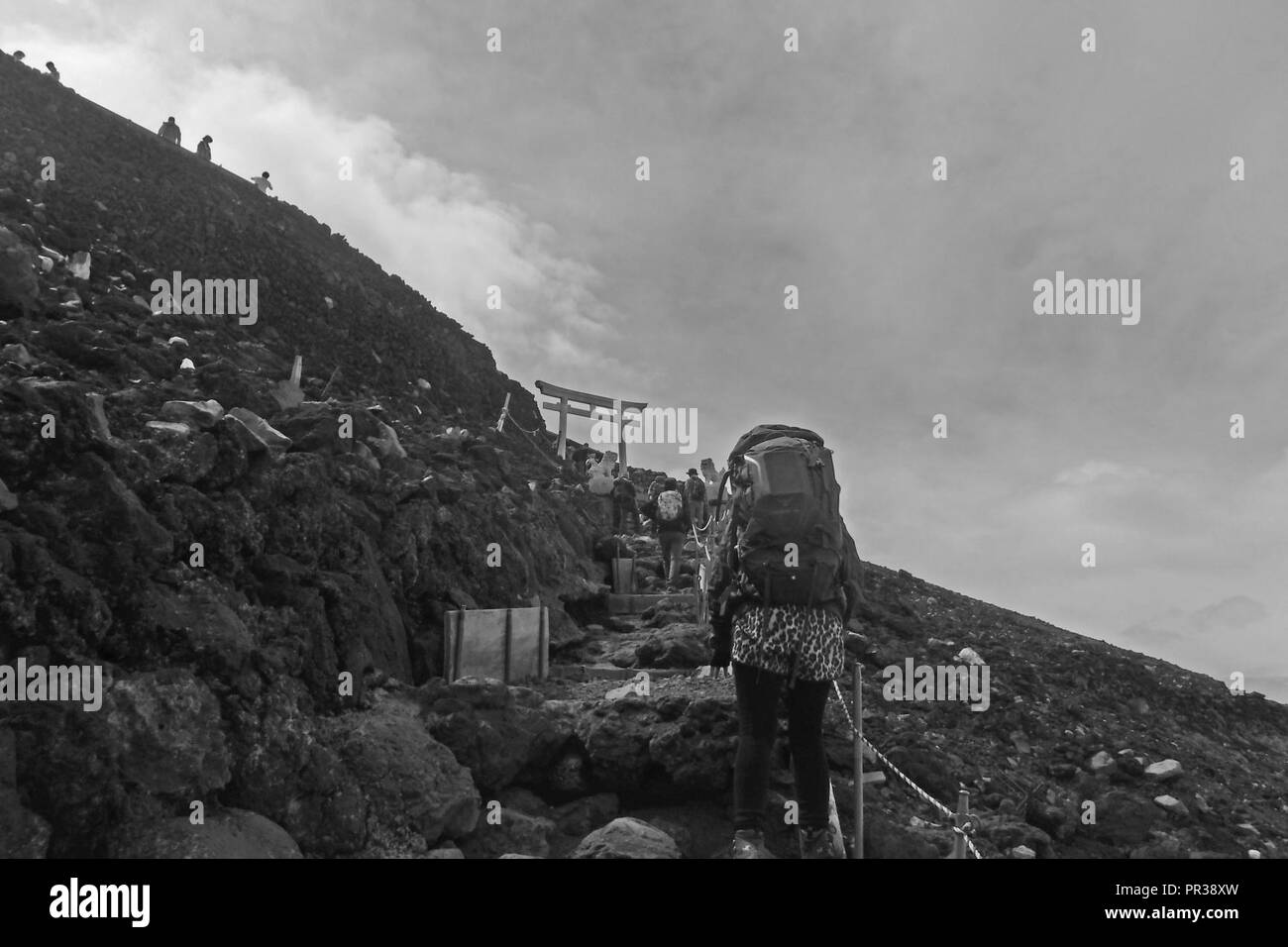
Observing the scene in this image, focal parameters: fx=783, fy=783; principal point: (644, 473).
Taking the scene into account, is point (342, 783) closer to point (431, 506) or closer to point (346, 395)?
point (431, 506)

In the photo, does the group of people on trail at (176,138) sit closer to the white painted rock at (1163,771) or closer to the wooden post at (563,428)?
A: the wooden post at (563,428)

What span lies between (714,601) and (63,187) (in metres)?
17.5

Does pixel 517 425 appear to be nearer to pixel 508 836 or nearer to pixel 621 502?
pixel 621 502

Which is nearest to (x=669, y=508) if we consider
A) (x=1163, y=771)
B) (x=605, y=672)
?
(x=605, y=672)

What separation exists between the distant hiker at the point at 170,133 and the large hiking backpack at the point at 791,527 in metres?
26.7

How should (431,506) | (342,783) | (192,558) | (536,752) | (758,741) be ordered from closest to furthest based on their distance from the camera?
(758,741), (342,783), (192,558), (536,752), (431,506)

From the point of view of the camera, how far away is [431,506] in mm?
7504

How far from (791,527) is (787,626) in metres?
0.46

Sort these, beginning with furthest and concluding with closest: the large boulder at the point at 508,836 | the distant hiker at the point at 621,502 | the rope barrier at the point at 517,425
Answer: the rope barrier at the point at 517,425
the distant hiker at the point at 621,502
the large boulder at the point at 508,836

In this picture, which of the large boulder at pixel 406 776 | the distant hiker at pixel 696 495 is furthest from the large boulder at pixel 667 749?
the distant hiker at pixel 696 495

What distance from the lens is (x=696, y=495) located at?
12.8 metres

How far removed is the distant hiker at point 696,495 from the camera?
12620 millimetres

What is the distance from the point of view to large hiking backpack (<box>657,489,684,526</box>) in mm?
11281
